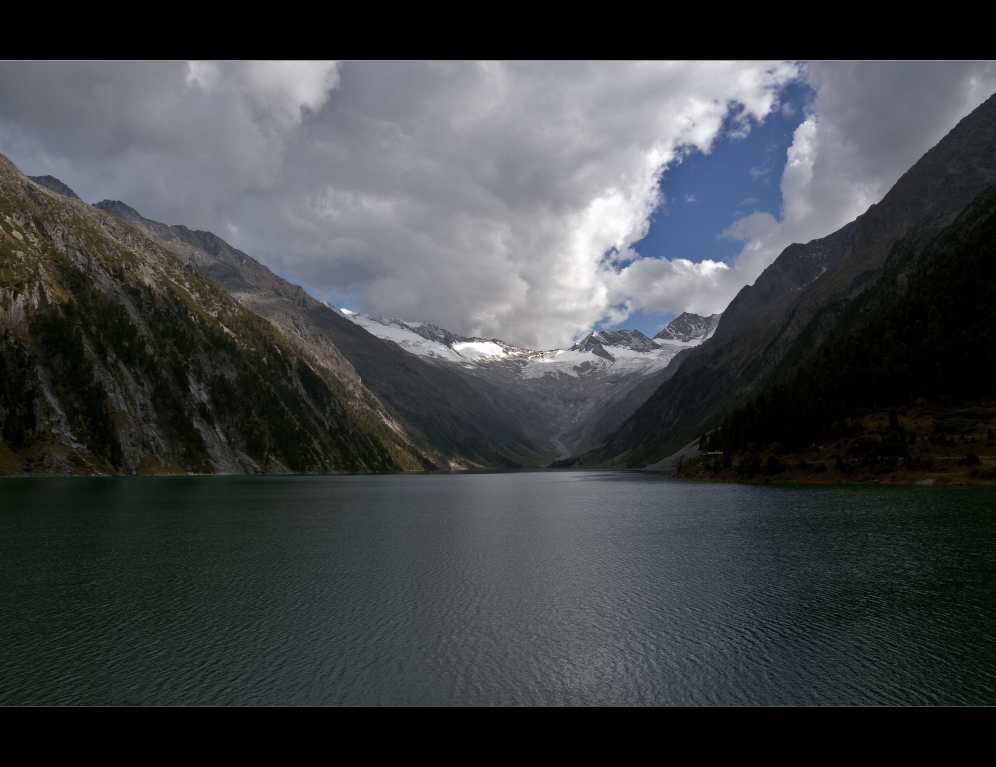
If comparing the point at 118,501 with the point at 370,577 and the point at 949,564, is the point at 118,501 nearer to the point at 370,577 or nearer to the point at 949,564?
the point at 370,577

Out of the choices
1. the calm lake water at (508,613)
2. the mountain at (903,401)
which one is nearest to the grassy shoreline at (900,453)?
the mountain at (903,401)

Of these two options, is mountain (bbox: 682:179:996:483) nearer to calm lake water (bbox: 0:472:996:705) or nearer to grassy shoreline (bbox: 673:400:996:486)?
grassy shoreline (bbox: 673:400:996:486)

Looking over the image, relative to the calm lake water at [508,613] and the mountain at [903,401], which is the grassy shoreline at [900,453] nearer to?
the mountain at [903,401]

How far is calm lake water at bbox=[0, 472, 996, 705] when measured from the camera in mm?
21484

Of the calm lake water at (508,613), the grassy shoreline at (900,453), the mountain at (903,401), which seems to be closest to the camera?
the calm lake water at (508,613)

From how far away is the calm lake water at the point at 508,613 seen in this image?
2148cm

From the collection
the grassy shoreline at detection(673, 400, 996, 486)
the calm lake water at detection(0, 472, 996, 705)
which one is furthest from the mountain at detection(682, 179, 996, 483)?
the calm lake water at detection(0, 472, 996, 705)

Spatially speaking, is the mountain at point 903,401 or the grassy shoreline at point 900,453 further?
the mountain at point 903,401

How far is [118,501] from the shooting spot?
90375 mm

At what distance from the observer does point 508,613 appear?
3138 cm

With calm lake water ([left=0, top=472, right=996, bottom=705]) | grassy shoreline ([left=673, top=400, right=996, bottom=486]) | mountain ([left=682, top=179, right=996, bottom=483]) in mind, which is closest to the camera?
calm lake water ([left=0, top=472, right=996, bottom=705])
